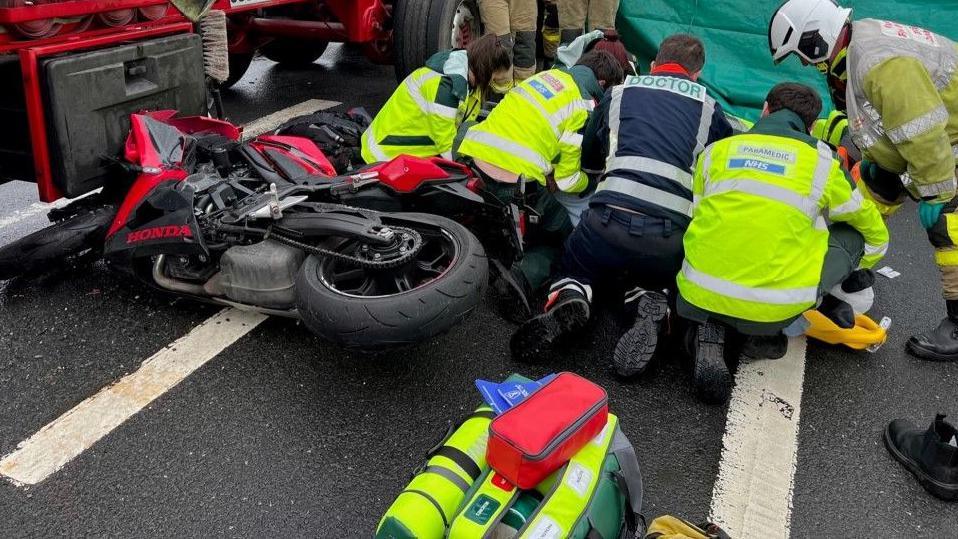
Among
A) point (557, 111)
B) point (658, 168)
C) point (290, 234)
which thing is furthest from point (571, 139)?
point (290, 234)

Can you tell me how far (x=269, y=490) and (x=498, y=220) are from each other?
1.57 metres

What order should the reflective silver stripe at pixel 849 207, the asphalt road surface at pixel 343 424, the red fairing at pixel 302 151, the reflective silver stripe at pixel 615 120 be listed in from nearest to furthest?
1. the asphalt road surface at pixel 343 424
2. the reflective silver stripe at pixel 849 207
3. the reflective silver stripe at pixel 615 120
4. the red fairing at pixel 302 151

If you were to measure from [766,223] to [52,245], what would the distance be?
9.46 feet

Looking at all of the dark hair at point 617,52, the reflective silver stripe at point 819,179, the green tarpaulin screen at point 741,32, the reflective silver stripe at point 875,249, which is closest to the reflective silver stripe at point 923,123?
the reflective silver stripe at point 875,249

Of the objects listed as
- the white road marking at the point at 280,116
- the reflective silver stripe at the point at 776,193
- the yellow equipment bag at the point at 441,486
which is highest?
the reflective silver stripe at the point at 776,193

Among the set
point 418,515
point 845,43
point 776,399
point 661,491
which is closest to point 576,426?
point 418,515

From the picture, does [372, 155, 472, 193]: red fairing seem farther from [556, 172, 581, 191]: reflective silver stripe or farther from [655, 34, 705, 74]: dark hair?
[655, 34, 705, 74]: dark hair

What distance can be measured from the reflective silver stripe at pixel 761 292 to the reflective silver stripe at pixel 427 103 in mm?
1645

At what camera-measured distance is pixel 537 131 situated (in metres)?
3.42

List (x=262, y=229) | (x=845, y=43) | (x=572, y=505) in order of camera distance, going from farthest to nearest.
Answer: (x=845, y=43), (x=262, y=229), (x=572, y=505)

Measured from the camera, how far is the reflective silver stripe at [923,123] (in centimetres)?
314

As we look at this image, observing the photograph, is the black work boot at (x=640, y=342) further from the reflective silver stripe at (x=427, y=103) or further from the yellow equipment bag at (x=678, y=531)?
the reflective silver stripe at (x=427, y=103)

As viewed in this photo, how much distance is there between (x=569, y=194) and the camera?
3787 mm

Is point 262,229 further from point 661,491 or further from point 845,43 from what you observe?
point 845,43
